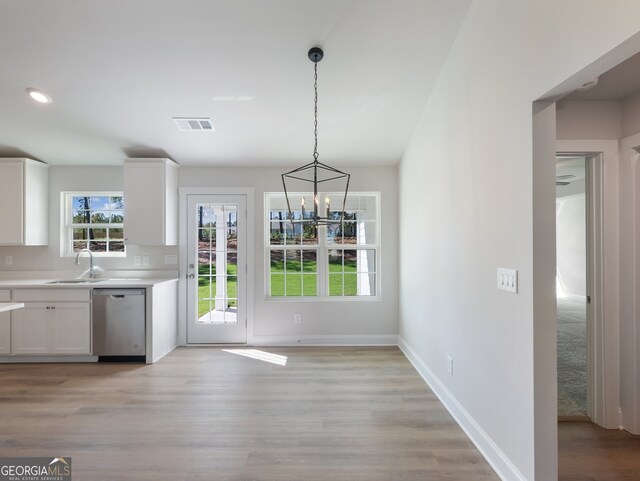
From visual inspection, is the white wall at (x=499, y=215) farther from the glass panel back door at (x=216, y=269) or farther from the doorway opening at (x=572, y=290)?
the glass panel back door at (x=216, y=269)

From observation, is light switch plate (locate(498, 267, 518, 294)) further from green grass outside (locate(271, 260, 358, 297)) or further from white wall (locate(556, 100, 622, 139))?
green grass outside (locate(271, 260, 358, 297))

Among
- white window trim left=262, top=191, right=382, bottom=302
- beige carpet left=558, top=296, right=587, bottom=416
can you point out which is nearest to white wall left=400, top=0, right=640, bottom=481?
beige carpet left=558, top=296, right=587, bottom=416

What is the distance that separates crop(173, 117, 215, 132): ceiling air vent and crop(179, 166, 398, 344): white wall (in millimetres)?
846

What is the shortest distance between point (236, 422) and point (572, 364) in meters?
3.55

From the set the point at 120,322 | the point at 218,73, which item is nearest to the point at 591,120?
the point at 218,73

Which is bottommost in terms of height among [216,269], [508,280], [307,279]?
[307,279]

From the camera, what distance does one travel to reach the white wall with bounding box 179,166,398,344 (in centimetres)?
423

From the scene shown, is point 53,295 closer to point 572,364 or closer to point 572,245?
point 572,364

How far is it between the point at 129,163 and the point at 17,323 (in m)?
2.16

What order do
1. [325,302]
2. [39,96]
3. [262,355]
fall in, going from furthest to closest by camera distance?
[325,302]
[262,355]
[39,96]

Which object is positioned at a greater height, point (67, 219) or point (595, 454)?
point (67, 219)

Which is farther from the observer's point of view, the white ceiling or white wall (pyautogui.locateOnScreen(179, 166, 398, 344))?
white wall (pyautogui.locateOnScreen(179, 166, 398, 344))

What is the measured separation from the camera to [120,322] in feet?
11.8

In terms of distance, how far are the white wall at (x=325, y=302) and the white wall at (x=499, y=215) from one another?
128cm
